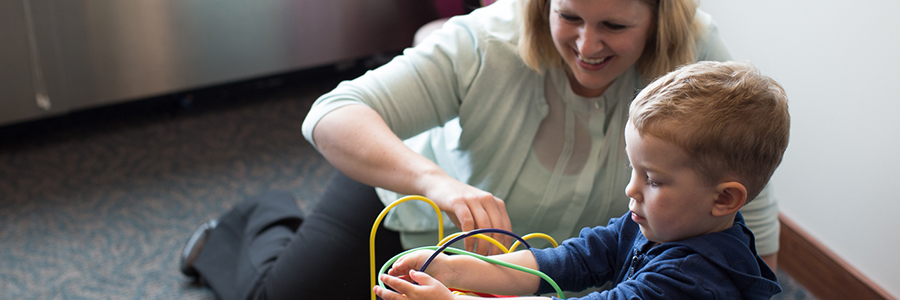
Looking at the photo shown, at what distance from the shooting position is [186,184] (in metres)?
1.89

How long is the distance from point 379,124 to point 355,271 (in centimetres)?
31

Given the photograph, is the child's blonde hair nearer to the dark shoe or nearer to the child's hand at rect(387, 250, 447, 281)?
the child's hand at rect(387, 250, 447, 281)

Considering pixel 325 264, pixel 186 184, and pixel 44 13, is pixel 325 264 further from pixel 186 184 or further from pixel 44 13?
pixel 44 13

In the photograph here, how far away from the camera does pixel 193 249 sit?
1.49m

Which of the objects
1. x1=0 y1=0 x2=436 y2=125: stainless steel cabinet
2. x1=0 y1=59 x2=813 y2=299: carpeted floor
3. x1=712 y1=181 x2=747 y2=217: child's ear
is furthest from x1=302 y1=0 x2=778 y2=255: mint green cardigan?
x1=0 y1=0 x2=436 y2=125: stainless steel cabinet

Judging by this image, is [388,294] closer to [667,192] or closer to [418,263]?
[418,263]

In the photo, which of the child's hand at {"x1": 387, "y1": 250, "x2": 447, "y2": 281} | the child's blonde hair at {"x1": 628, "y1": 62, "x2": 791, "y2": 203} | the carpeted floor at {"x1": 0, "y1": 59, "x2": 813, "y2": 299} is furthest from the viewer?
the carpeted floor at {"x1": 0, "y1": 59, "x2": 813, "y2": 299}

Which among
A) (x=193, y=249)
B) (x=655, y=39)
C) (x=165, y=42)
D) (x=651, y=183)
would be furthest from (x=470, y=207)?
(x=165, y=42)

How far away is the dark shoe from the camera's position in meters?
1.47

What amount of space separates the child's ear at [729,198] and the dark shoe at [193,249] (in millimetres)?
1210

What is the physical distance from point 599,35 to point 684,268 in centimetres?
38

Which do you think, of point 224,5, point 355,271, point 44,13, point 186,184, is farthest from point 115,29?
point 355,271

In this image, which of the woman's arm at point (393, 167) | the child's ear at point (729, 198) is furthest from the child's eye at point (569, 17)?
the child's ear at point (729, 198)

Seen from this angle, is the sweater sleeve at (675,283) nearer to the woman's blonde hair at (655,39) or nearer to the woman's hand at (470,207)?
the woman's hand at (470,207)
